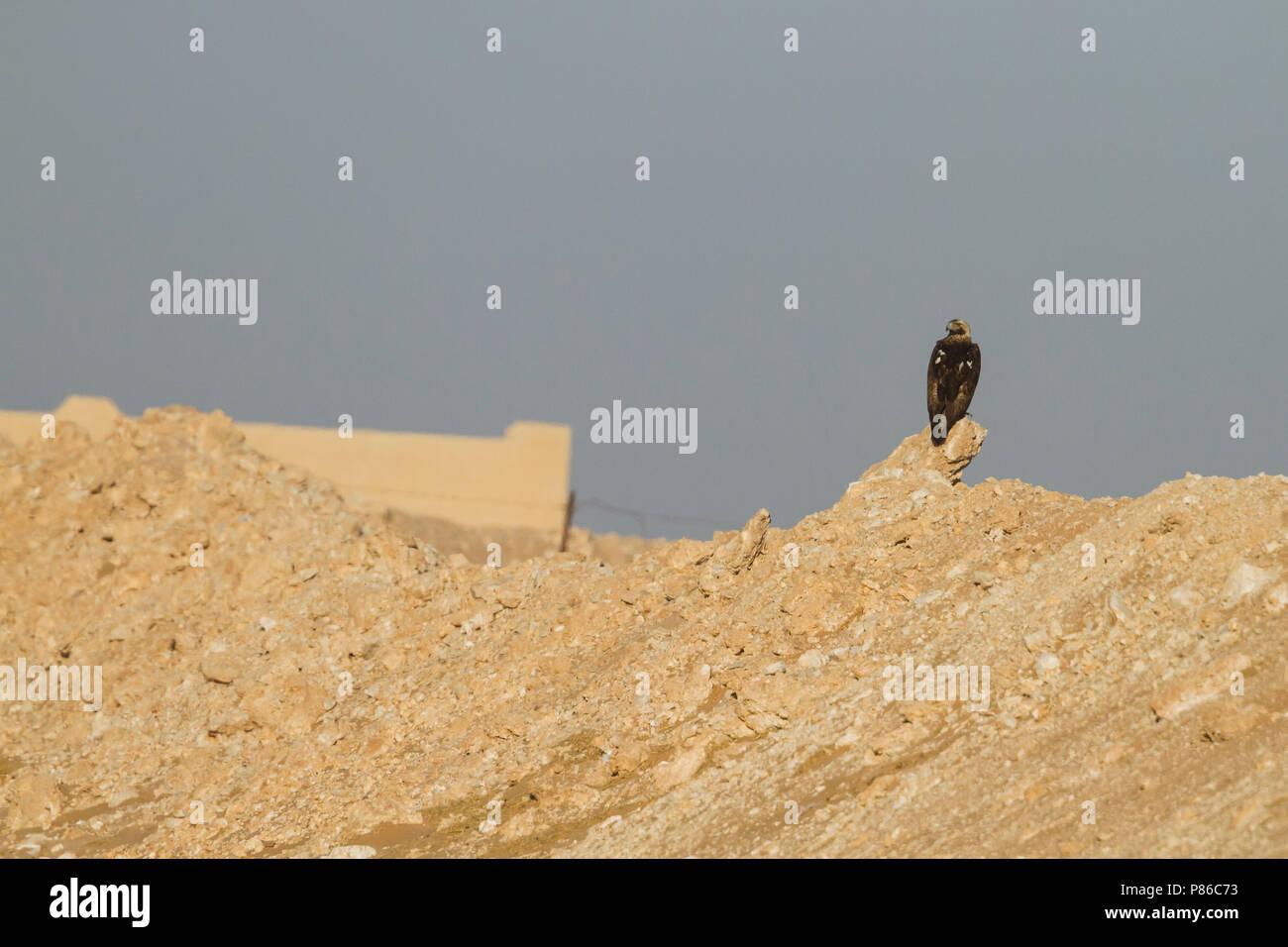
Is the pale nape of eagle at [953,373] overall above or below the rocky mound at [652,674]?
above

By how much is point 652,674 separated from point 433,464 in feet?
72.3

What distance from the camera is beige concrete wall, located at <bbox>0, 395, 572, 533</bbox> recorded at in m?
34.3

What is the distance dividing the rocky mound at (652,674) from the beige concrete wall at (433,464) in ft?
46.7

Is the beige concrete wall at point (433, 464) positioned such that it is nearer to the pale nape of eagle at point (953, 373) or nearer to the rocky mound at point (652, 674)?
the rocky mound at point (652, 674)

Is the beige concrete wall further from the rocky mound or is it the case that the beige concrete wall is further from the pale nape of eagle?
the pale nape of eagle

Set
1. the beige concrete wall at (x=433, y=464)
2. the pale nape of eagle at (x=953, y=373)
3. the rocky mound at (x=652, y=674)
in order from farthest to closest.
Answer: the beige concrete wall at (x=433, y=464) < the pale nape of eagle at (x=953, y=373) < the rocky mound at (x=652, y=674)

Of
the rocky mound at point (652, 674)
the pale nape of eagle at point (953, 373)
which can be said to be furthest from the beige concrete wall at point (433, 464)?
the pale nape of eagle at point (953, 373)

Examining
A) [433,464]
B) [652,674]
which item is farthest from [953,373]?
[433,464]

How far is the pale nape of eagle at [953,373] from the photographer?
14547 mm

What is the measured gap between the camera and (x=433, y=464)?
116 feet

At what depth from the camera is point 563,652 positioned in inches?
598

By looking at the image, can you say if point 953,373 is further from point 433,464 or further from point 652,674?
point 433,464

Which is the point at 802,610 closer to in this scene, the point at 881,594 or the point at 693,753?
the point at 881,594
